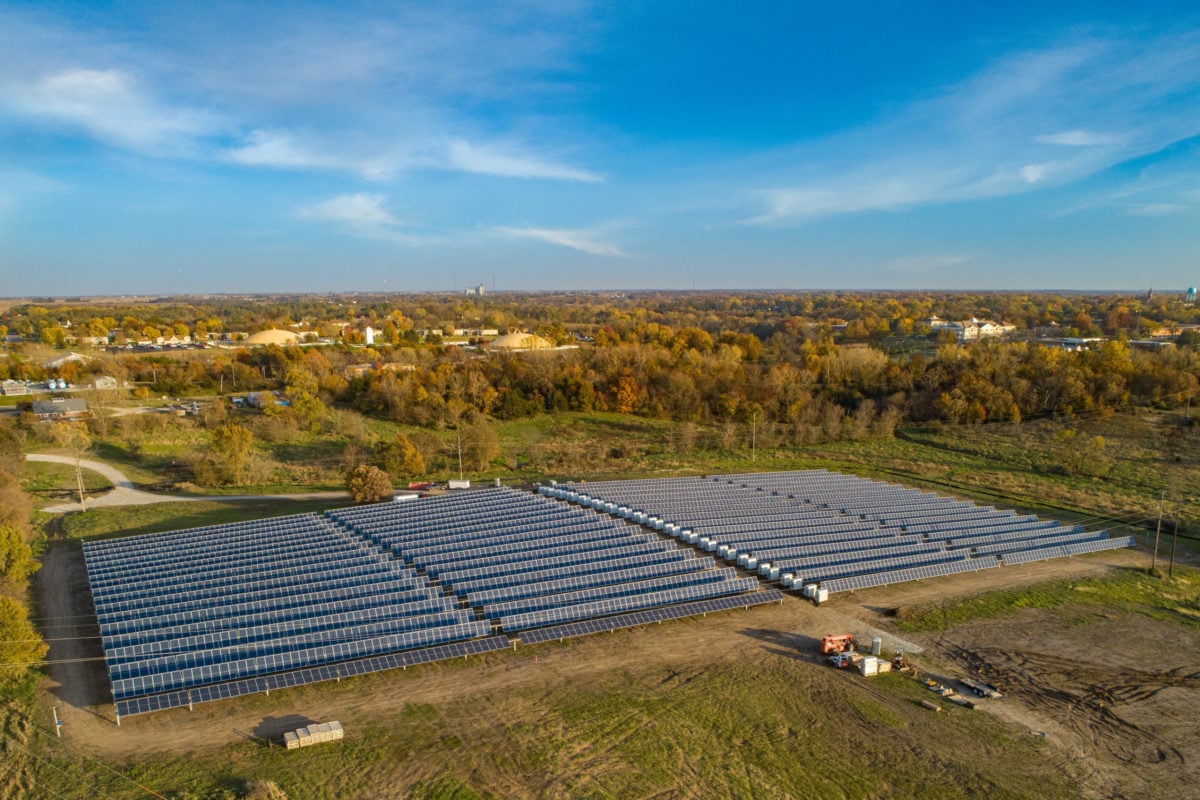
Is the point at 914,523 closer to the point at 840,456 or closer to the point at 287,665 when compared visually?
the point at 840,456

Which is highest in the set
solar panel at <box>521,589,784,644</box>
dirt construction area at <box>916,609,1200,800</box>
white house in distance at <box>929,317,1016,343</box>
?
white house in distance at <box>929,317,1016,343</box>

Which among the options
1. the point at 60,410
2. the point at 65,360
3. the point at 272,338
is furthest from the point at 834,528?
the point at 272,338

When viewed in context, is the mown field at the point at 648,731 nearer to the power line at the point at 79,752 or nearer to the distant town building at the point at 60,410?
the power line at the point at 79,752

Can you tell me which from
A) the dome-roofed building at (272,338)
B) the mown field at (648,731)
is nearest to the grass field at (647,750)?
the mown field at (648,731)

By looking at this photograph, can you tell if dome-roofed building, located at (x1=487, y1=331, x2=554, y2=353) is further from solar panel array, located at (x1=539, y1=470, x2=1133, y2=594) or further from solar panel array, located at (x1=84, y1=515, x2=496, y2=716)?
solar panel array, located at (x1=84, y1=515, x2=496, y2=716)

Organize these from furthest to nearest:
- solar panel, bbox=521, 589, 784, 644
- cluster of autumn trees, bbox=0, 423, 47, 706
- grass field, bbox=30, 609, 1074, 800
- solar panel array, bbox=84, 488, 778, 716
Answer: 1. solar panel, bbox=521, 589, 784, 644
2. solar panel array, bbox=84, 488, 778, 716
3. cluster of autumn trees, bbox=0, 423, 47, 706
4. grass field, bbox=30, 609, 1074, 800

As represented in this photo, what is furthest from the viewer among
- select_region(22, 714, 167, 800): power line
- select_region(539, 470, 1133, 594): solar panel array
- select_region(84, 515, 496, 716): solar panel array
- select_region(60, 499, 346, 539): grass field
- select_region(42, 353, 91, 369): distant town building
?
select_region(42, 353, 91, 369): distant town building

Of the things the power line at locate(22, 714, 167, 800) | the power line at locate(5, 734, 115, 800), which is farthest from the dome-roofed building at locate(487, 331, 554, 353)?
the power line at locate(5, 734, 115, 800)

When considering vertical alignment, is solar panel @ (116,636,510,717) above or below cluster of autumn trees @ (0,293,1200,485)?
below
